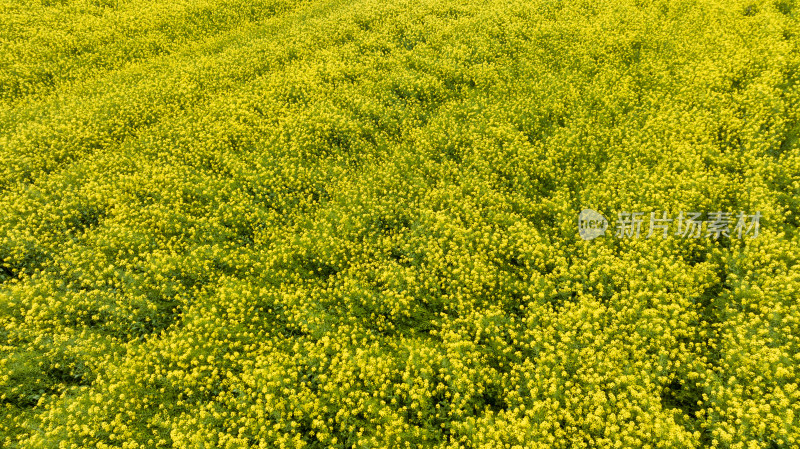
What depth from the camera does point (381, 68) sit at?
1661 centimetres

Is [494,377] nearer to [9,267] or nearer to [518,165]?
[518,165]

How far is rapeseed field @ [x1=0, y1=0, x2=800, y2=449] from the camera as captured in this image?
6.92 meters

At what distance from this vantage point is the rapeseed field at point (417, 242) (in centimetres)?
692

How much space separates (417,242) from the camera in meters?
9.94

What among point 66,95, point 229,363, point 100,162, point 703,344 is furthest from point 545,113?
point 66,95

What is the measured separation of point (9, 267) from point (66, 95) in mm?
8898

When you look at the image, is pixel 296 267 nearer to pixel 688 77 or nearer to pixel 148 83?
pixel 148 83

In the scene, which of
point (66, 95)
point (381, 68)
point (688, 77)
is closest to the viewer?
point (688, 77)

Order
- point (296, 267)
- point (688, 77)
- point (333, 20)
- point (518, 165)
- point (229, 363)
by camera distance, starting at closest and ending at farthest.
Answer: point (229, 363)
point (296, 267)
point (518, 165)
point (688, 77)
point (333, 20)

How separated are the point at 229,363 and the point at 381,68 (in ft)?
42.6

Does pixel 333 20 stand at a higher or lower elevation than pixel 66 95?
higher

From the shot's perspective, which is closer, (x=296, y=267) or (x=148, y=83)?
(x=296, y=267)

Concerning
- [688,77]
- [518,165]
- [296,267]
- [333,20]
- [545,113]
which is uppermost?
[333,20]

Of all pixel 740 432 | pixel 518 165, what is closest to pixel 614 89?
pixel 518 165
